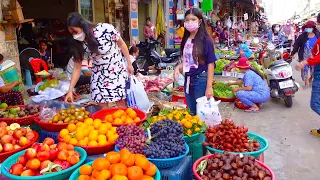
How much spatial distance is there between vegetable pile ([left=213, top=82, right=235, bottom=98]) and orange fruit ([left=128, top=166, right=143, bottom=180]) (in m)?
5.39

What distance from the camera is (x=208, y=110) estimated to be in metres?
3.54

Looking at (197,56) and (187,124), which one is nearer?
(187,124)

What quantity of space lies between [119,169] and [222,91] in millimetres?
5603

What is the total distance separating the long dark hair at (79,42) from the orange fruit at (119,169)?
172 centimetres

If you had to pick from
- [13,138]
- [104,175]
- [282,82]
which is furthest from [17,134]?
[282,82]

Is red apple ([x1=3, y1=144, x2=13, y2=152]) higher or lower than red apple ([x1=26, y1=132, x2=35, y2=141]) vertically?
lower

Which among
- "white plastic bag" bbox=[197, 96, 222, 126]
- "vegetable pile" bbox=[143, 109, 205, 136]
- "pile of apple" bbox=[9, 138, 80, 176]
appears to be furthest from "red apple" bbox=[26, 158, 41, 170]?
"white plastic bag" bbox=[197, 96, 222, 126]

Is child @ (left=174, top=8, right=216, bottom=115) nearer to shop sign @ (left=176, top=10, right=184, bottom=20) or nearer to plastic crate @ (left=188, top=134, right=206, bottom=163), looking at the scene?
plastic crate @ (left=188, top=134, right=206, bottom=163)

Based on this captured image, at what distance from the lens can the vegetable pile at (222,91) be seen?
7.12 metres

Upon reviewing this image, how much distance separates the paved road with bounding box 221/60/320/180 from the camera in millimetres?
3775

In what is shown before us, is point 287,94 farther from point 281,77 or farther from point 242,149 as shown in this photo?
point 242,149

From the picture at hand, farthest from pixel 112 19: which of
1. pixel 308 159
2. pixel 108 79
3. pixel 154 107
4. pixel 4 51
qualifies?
pixel 308 159

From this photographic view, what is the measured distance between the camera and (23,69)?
6.37m

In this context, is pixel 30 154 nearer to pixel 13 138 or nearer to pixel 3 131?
pixel 13 138
